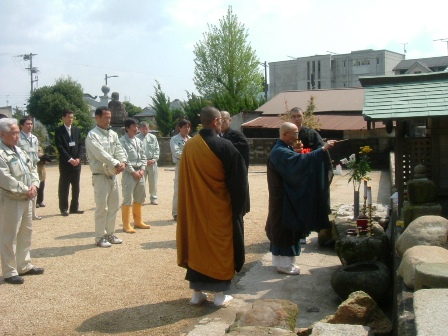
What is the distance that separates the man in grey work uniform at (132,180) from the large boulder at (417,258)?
5.26 metres

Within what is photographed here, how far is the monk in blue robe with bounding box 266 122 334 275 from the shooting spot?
607 centimetres

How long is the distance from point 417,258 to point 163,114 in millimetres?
35324

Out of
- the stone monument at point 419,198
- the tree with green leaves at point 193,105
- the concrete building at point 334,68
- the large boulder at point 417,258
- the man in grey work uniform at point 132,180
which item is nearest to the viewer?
the large boulder at point 417,258

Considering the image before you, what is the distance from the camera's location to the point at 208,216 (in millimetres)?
5113

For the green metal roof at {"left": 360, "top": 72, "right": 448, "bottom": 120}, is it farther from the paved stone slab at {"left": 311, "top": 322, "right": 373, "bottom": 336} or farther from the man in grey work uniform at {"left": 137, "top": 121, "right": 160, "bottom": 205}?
the man in grey work uniform at {"left": 137, "top": 121, "right": 160, "bottom": 205}

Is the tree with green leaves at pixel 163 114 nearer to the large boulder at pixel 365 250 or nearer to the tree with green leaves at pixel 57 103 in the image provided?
the tree with green leaves at pixel 57 103

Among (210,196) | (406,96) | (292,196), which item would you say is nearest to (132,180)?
(292,196)

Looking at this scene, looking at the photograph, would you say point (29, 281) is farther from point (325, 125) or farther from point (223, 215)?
point (325, 125)

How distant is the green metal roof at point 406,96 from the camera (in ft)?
18.9

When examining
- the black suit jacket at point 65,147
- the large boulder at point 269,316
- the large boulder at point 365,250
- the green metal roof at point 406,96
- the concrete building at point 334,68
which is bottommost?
the large boulder at point 269,316

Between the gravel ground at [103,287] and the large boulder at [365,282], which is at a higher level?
the large boulder at [365,282]

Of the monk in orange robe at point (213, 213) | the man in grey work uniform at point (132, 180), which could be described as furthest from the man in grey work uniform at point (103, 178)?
the monk in orange robe at point (213, 213)

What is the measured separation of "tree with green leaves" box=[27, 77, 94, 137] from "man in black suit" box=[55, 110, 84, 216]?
23003mm

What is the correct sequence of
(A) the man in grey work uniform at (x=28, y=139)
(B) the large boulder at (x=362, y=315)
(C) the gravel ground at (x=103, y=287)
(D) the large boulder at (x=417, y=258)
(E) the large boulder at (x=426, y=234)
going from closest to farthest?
(D) the large boulder at (x=417, y=258) < (B) the large boulder at (x=362, y=315) < (E) the large boulder at (x=426, y=234) < (C) the gravel ground at (x=103, y=287) < (A) the man in grey work uniform at (x=28, y=139)
